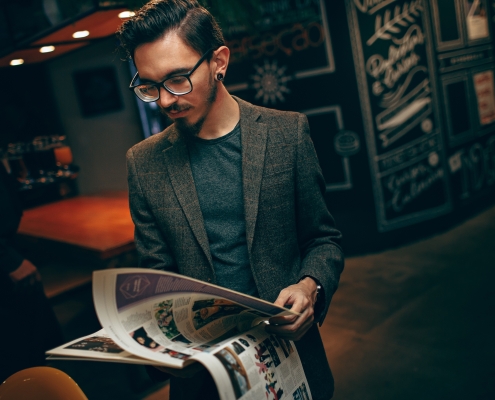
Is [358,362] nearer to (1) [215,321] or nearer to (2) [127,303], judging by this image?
(1) [215,321]

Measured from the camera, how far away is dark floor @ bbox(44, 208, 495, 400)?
2609 mm

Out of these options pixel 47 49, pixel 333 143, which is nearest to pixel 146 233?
pixel 47 49

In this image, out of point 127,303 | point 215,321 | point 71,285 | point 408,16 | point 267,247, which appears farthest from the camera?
point 408,16

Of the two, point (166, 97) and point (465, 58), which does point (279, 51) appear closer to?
point (465, 58)

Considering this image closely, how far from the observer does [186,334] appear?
3.44ft

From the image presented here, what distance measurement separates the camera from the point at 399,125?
14.7 ft

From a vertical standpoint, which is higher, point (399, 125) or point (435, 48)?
point (435, 48)

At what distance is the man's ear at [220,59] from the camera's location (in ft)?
4.20

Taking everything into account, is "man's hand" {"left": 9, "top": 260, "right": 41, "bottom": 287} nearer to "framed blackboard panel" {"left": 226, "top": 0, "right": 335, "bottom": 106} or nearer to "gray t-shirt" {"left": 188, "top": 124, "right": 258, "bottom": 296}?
"gray t-shirt" {"left": 188, "top": 124, "right": 258, "bottom": 296}

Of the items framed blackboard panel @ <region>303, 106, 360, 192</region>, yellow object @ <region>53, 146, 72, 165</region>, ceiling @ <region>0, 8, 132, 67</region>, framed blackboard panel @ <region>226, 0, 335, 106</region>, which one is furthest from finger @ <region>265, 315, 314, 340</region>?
framed blackboard panel @ <region>226, 0, 335, 106</region>

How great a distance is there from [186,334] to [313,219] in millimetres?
514

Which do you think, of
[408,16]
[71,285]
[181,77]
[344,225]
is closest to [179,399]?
[181,77]

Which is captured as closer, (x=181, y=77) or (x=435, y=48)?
(x=181, y=77)

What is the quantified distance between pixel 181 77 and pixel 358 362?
7.66 ft
